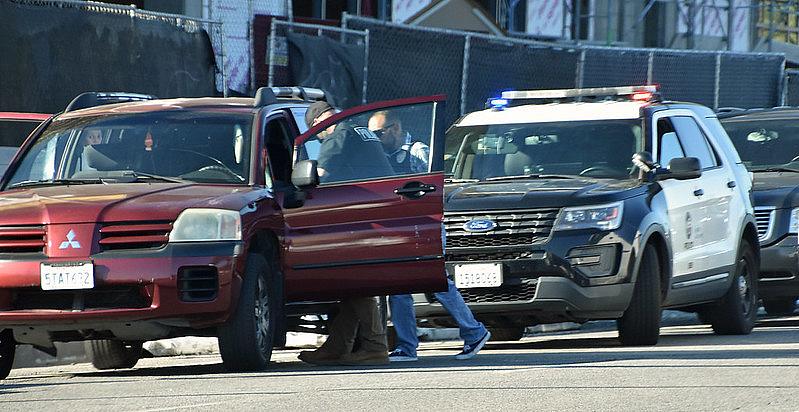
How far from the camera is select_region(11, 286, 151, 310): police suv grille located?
10250 millimetres

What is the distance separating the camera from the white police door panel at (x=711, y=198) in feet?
46.7

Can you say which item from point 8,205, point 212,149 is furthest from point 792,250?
point 8,205

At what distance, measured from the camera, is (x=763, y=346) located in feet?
42.5

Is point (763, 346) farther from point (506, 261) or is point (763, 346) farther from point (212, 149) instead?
point (212, 149)

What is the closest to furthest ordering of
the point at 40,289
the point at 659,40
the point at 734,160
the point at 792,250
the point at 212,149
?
the point at 40,289 → the point at 212,149 → the point at 734,160 → the point at 792,250 → the point at 659,40

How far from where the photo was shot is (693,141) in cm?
1460

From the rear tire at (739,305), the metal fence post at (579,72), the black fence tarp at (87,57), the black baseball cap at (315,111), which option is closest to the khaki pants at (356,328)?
the black baseball cap at (315,111)

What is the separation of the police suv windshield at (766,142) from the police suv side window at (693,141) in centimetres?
270

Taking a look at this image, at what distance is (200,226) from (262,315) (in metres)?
0.83

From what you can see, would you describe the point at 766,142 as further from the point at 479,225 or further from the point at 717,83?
the point at 717,83

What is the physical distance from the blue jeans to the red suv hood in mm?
1863

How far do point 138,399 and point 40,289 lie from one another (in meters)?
1.44

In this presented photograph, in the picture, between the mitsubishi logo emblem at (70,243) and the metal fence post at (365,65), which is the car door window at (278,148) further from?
the metal fence post at (365,65)

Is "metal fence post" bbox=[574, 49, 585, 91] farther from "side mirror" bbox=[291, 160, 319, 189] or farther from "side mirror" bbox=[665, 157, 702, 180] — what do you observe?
"side mirror" bbox=[291, 160, 319, 189]
